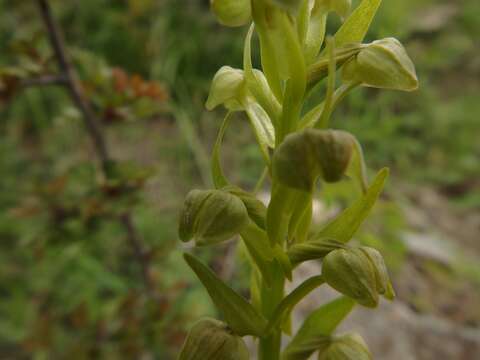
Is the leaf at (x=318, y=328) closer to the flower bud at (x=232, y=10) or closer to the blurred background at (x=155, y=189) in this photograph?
the flower bud at (x=232, y=10)

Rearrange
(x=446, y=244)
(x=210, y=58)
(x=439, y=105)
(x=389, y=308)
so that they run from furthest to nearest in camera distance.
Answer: (x=439, y=105) < (x=210, y=58) < (x=446, y=244) < (x=389, y=308)

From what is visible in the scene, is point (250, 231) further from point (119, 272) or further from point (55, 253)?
point (119, 272)

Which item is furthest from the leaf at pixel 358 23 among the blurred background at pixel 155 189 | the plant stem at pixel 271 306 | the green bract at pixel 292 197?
the blurred background at pixel 155 189

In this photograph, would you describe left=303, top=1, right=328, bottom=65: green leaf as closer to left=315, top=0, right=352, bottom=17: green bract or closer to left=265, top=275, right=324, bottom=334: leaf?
left=315, top=0, right=352, bottom=17: green bract

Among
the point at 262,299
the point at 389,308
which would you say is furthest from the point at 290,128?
the point at 389,308

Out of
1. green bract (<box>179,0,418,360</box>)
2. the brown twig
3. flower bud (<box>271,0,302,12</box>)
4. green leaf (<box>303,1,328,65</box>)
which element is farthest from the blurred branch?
flower bud (<box>271,0,302,12</box>)

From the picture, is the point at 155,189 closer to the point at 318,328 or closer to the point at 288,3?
the point at 318,328
